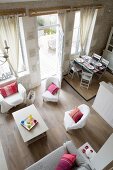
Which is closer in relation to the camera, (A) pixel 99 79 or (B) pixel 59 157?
(B) pixel 59 157

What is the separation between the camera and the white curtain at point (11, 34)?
3.38m

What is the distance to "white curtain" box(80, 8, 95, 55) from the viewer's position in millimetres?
4563

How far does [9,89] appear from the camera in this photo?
4.27 meters

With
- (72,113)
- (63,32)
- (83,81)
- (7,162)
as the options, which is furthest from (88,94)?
(7,162)

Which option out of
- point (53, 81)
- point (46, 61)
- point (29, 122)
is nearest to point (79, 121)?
point (29, 122)

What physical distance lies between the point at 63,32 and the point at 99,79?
2.54 meters

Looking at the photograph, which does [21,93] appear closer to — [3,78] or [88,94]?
[3,78]

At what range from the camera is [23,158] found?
11.1 feet

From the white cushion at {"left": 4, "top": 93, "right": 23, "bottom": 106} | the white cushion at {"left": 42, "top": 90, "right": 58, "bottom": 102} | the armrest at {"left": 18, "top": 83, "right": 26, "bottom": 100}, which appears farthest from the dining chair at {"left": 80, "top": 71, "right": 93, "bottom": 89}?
the white cushion at {"left": 4, "top": 93, "right": 23, "bottom": 106}

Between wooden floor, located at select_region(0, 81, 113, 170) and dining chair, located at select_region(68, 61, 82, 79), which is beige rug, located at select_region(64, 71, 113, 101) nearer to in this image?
dining chair, located at select_region(68, 61, 82, 79)

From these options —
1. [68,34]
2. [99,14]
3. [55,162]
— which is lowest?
[55,162]

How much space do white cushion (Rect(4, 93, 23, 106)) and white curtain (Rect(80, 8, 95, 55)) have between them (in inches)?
123

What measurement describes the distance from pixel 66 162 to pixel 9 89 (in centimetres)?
264

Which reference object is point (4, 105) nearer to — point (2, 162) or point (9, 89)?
point (9, 89)
